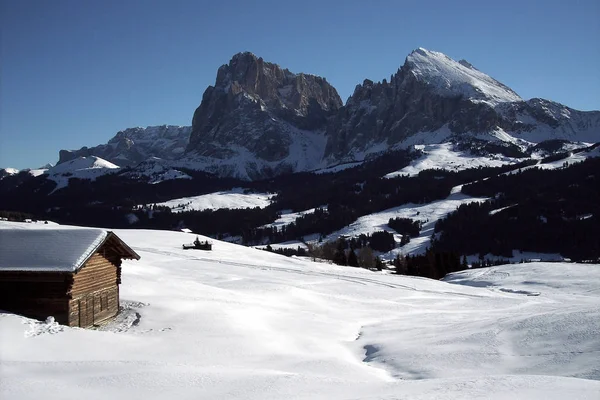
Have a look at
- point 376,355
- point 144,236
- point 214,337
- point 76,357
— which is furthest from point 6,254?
point 144,236

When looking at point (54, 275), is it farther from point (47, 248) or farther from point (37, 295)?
point (47, 248)

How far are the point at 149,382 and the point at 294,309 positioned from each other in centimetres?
1909

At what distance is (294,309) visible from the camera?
1241 inches

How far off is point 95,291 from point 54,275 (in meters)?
2.98

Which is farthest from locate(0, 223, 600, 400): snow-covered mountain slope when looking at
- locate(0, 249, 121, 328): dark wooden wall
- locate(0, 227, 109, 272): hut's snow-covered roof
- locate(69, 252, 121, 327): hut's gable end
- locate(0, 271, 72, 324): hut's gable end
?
locate(0, 227, 109, 272): hut's snow-covered roof

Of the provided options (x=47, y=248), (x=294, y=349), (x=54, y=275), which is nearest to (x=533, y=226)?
(x=294, y=349)

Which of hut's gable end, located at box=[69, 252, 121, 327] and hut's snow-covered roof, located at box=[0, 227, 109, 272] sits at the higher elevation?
hut's snow-covered roof, located at box=[0, 227, 109, 272]

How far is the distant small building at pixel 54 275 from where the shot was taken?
2031cm

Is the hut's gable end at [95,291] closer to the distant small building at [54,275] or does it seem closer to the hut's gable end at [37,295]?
the distant small building at [54,275]

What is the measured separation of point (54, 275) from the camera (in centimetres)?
2023

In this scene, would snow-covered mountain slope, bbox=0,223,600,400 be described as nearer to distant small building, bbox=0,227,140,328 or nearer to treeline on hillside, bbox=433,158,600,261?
distant small building, bbox=0,227,140,328

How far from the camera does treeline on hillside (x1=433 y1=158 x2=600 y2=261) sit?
15900 centimetres

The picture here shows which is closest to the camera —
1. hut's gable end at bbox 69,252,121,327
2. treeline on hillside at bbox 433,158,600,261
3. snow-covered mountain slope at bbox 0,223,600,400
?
snow-covered mountain slope at bbox 0,223,600,400

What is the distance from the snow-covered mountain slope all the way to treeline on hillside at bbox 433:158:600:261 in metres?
135
